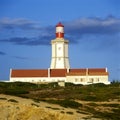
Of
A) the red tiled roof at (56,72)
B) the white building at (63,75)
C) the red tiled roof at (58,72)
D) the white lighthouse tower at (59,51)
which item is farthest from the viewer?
the white lighthouse tower at (59,51)

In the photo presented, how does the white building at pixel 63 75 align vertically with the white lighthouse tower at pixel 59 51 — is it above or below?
below

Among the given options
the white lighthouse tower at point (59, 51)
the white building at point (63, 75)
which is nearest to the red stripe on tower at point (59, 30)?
the white lighthouse tower at point (59, 51)

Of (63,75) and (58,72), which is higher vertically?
(58,72)

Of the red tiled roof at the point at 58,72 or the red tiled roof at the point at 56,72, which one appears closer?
the red tiled roof at the point at 56,72

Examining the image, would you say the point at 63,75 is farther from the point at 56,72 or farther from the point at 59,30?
the point at 59,30

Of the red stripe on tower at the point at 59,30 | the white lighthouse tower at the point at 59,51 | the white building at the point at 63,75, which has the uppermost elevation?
the red stripe on tower at the point at 59,30

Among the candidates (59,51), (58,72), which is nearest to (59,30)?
(59,51)

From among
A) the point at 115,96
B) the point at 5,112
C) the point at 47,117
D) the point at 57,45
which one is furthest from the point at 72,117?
the point at 57,45

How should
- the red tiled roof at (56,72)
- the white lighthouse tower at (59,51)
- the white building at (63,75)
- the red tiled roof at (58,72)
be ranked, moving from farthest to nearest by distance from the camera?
the white lighthouse tower at (59,51), the red tiled roof at (58,72), the red tiled roof at (56,72), the white building at (63,75)

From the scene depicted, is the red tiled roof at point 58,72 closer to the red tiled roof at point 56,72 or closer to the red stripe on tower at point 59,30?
the red tiled roof at point 56,72

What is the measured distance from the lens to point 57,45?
14100 cm

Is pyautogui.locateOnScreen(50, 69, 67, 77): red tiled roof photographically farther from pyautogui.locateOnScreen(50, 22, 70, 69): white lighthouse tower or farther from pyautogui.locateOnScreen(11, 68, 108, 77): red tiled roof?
pyautogui.locateOnScreen(50, 22, 70, 69): white lighthouse tower

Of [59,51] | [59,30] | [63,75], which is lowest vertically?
[63,75]

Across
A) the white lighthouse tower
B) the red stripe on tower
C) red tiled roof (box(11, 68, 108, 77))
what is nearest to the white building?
red tiled roof (box(11, 68, 108, 77))
